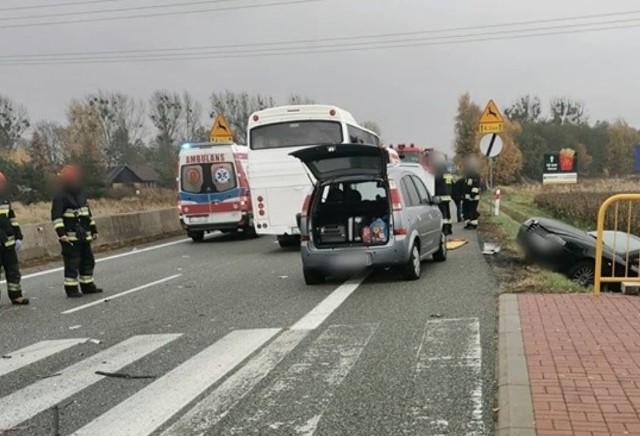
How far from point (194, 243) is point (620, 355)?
1449 cm

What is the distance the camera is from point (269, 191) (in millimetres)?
14586

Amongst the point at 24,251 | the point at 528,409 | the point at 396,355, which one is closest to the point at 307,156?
the point at 396,355

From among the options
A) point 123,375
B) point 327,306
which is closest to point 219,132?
point 327,306

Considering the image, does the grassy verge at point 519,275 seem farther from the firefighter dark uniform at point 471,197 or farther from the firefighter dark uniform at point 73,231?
the firefighter dark uniform at point 73,231

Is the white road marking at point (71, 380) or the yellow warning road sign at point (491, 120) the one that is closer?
the white road marking at point (71, 380)

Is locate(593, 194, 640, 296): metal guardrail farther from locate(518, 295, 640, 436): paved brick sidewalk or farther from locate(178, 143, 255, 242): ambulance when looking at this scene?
locate(178, 143, 255, 242): ambulance

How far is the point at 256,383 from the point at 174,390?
2.20 feet

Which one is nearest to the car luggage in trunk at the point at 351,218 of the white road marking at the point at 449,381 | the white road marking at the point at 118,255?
the white road marking at the point at 449,381

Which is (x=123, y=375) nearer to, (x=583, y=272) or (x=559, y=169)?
(x=583, y=272)

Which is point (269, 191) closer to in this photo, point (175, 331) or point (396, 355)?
point (175, 331)

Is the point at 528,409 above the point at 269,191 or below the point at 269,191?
below

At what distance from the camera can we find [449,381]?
4953mm

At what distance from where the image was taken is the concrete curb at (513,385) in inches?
151

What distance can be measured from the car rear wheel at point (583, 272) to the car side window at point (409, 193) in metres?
2.66
